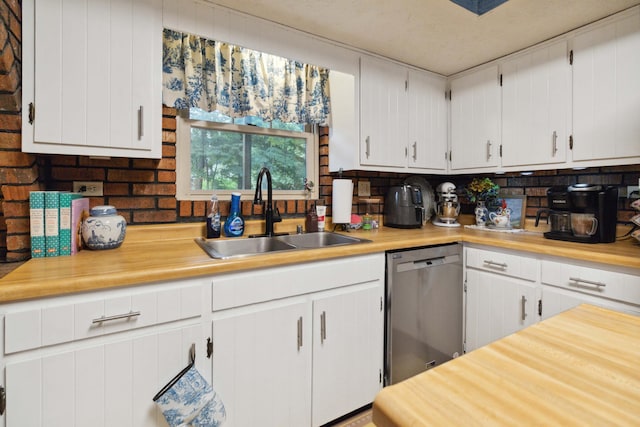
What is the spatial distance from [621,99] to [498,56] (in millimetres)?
803

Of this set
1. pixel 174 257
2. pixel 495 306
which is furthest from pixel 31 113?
pixel 495 306

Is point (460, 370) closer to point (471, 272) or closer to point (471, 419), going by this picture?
point (471, 419)

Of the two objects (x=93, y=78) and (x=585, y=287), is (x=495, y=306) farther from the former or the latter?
(x=93, y=78)

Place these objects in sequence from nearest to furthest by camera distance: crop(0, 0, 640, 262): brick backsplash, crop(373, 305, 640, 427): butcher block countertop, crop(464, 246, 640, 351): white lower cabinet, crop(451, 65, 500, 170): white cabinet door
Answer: crop(373, 305, 640, 427): butcher block countertop < crop(0, 0, 640, 262): brick backsplash < crop(464, 246, 640, 351): white lower cabinet < crop(451, 65, 500, 170): white cabinet door

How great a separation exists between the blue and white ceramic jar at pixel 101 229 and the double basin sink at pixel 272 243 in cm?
38

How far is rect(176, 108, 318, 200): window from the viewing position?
1.84m

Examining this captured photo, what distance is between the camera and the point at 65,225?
4.27ft

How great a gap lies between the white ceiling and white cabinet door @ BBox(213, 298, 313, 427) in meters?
1.51

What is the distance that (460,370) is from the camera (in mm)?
535

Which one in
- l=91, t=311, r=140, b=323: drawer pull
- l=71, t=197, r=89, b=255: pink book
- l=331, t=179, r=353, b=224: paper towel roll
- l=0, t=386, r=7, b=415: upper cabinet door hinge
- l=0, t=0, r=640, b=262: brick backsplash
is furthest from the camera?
l=331, t=179, r=353, b=224: paper towel roll

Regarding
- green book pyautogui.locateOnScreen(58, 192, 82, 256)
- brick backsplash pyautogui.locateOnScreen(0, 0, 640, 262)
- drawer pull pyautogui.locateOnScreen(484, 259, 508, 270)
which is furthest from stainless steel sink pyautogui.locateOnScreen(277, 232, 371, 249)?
green book pyautogui.locateOnScreen(58, 192, 82, 256)

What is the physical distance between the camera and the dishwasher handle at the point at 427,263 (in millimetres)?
1748

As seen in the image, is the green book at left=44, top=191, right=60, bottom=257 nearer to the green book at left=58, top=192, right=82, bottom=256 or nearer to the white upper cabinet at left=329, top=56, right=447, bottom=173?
the green book at left=58, top=192, right=82, bottom=256

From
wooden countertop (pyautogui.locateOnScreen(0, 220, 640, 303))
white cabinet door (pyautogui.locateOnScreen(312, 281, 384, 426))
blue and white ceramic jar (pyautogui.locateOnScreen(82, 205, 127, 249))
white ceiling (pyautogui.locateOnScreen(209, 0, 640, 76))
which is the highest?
white ceiling (pyautogui.locateOnScreen(209, 0, 640, 76))
